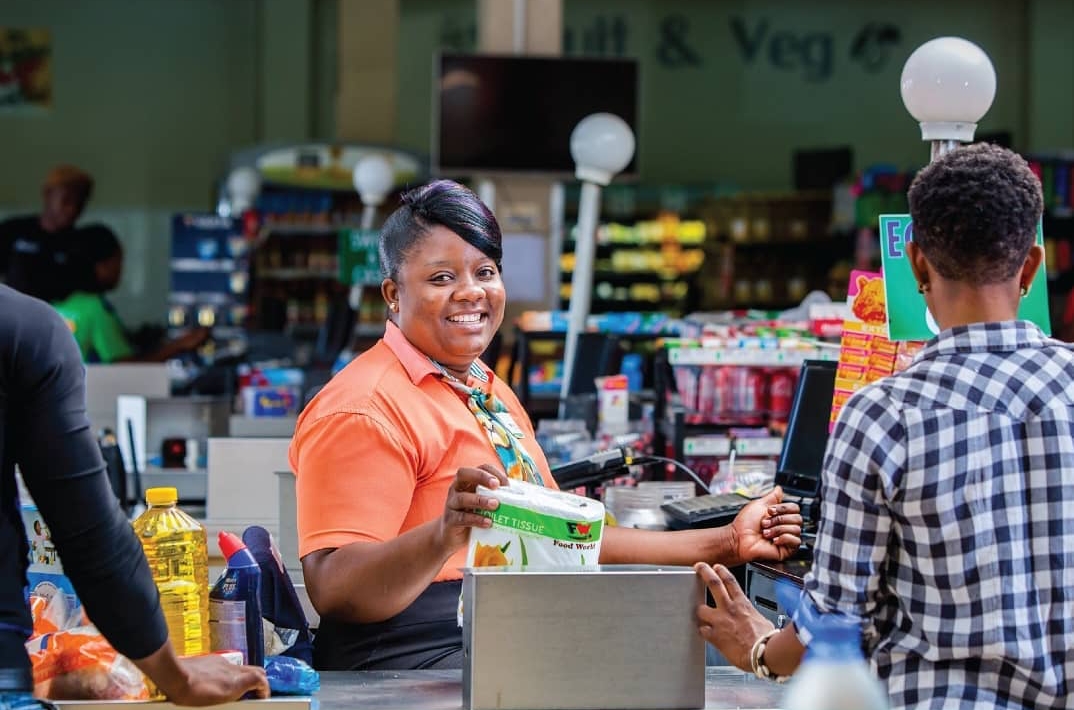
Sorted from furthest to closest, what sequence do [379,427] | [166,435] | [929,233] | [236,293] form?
[236,293] → [166,435] → [379,427] → [929,233]

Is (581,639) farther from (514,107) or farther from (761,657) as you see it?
(514,107)

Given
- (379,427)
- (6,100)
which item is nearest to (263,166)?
(6,100)

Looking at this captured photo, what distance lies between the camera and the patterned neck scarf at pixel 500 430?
95.7 inches

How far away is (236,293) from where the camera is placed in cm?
1448

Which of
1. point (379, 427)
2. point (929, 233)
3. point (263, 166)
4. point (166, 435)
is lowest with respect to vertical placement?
point (166, 435)

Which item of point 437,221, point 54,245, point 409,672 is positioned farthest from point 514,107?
point 409,672

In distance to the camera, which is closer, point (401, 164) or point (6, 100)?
point (401, 164)

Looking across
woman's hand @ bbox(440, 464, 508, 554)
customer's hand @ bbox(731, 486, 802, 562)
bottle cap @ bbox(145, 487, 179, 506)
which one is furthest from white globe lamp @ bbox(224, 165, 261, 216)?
woman's hand @ bbox(440, 464, 508, 554)

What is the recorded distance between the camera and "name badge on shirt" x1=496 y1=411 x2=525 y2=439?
99.0 inches

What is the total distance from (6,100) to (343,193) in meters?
4.80

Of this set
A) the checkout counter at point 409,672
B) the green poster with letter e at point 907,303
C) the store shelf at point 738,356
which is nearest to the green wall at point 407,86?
the store shelf at point 738,356

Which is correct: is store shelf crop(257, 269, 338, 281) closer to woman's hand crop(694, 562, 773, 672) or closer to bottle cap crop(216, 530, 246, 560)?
bottle cap crop(216, 530, 246, 560)

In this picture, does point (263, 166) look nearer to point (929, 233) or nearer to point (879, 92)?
point (879, 92)

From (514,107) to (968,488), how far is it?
6.35m
